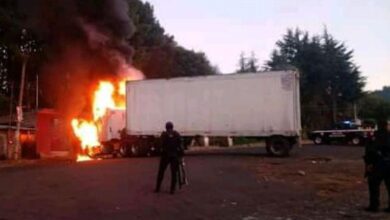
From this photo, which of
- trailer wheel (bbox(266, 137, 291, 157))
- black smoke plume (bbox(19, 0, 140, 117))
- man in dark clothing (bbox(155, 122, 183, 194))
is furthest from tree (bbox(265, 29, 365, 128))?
man in dark clothing (bbox(155, 122, 183, 194))

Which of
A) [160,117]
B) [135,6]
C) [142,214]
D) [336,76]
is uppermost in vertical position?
[135,6]

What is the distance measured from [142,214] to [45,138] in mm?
29942

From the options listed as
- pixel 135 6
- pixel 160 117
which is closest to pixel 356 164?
pixel 160 117

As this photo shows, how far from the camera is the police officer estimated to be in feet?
39.5

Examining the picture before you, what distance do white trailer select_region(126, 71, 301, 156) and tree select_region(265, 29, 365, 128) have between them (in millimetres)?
35018

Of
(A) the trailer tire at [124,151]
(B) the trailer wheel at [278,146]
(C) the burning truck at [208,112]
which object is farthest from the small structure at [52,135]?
(B) the trailer wheel at [278,146]

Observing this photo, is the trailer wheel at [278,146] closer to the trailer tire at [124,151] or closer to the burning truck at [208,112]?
the burning truck at [208,112]

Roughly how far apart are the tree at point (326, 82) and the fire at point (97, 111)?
103 ft

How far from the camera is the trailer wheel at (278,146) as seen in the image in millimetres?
28906

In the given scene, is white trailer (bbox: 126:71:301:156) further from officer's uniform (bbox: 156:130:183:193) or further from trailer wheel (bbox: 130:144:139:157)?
officer's uniform (bbox: 156:130:183:193)

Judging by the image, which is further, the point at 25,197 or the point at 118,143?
the point at 118,143

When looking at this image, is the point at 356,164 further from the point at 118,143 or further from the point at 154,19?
the point at 154,19

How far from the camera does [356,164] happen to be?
2419 cm

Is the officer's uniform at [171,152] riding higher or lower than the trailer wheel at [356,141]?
lower
